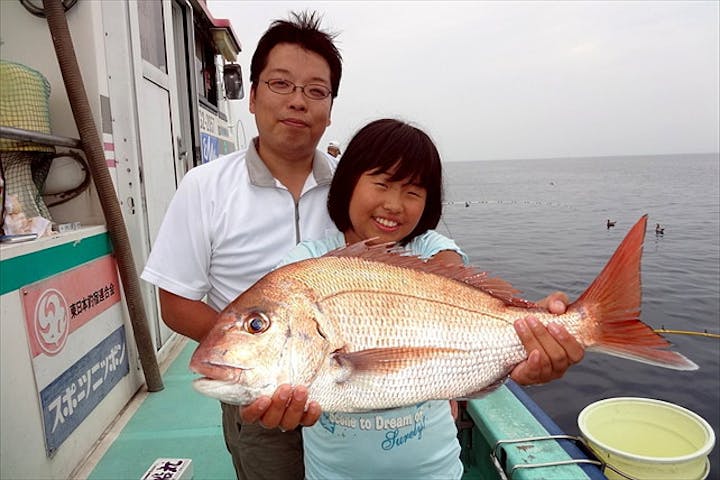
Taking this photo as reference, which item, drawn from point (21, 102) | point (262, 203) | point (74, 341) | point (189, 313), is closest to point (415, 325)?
point (262, 203)

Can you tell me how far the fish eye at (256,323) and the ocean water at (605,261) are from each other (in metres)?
1.04

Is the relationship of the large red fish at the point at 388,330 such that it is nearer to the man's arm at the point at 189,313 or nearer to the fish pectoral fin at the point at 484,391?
the fish pectoral fin at the point at 484,391

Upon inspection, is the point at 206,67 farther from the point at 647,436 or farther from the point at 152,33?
the point at 647,436

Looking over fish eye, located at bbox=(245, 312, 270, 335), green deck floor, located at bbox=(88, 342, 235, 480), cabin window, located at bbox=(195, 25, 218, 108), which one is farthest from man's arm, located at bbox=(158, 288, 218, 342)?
cabin window, located at bbox=(195, 25, 218, 108)

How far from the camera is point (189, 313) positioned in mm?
2059

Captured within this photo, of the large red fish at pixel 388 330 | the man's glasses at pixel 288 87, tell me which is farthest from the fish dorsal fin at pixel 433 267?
the man's glasses at pixel 288 87

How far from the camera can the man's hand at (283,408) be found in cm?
136

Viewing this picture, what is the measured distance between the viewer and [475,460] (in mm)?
3533

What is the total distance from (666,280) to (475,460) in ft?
45.6

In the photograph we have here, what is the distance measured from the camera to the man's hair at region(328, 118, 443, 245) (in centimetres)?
189

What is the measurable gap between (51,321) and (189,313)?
1139 mm

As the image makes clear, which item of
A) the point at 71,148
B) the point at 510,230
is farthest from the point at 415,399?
the point at 510,230

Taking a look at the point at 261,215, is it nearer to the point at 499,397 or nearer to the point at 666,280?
the point at 499,397

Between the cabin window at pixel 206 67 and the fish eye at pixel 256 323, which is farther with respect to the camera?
the cabin window at pixel 206 67
